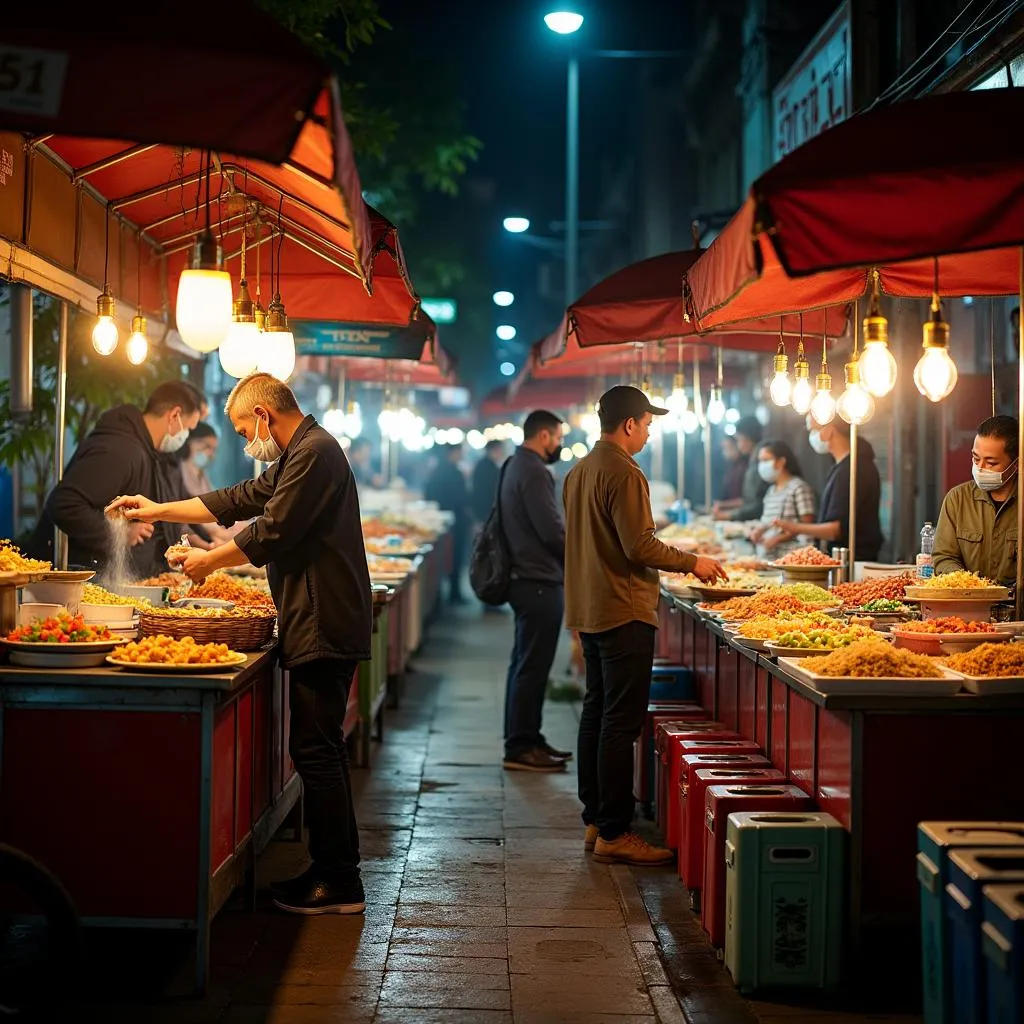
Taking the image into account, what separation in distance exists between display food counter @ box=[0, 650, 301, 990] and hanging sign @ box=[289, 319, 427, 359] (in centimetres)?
753

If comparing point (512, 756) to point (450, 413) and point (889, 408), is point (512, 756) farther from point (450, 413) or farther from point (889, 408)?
point (450, 413)

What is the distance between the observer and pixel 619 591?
7520mm

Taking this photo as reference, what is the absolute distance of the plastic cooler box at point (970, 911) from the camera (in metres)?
3.97

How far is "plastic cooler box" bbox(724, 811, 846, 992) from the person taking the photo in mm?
5426

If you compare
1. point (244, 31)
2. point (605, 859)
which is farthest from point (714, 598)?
point (244, 31)

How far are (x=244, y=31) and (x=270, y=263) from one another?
5479 millimetres

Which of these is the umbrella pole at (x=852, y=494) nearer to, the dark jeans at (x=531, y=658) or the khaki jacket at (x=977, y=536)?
the khaki jacket at (x=977, y=536)

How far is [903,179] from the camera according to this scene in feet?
17.0

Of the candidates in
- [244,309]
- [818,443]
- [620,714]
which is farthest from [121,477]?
A: [818,443]

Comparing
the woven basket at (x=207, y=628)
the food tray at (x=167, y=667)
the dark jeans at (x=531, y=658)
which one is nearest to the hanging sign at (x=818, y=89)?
the dark jeans at (x=531, y=658)

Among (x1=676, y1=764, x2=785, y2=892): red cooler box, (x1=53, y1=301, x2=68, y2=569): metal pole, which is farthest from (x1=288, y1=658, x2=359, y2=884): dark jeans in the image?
(x1=53, y1=301, x2=68, y2=569): metal pole

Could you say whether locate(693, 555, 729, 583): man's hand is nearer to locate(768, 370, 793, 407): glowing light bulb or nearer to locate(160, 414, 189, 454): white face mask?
locate(768, 370, 793, 407): glowing light bulb

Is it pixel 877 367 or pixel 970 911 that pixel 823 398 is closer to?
pixel 877 367

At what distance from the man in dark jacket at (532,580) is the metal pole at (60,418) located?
332 centimetres
